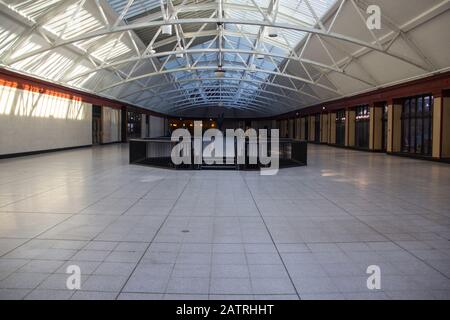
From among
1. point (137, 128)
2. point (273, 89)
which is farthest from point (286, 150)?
point (137, 128)

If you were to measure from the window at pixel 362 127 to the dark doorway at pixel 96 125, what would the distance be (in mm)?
20923

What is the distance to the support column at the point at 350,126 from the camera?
30547mm

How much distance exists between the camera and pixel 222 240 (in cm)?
550

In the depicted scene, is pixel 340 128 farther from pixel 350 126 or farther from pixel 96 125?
pixel 96 125

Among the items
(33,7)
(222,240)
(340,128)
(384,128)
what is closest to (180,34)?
(33,7)

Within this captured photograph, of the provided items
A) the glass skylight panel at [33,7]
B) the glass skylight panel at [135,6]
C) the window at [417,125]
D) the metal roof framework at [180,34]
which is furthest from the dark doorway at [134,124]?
the window at [417,125]

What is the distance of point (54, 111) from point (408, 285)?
77.2 feet

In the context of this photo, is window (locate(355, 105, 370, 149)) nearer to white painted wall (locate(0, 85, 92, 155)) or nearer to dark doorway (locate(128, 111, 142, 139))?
white painted wall (locate(0, 85, 92, 155))

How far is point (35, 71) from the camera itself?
19734 millimetres

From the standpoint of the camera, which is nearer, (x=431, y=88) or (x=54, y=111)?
(x=431, y=88)

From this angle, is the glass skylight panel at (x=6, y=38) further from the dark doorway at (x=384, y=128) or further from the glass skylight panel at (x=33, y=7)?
the dark doorway at (x=384, y=128)

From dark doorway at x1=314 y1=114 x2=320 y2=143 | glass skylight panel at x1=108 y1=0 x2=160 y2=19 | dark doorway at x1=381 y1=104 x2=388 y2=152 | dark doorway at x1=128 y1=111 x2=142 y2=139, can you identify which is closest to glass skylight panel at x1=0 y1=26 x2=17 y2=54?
glass skylight panel at x1=108 y1=0 x2=160 y2=19

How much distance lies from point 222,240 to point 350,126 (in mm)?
27232
